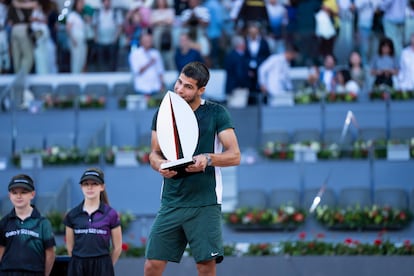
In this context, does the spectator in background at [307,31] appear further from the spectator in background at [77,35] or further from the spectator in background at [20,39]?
the spectator in background at [20,39]

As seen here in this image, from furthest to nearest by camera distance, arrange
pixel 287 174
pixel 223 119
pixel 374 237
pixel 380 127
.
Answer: pixel 380 127, pixel 287 174, pixel 374 237, pixel 223 119

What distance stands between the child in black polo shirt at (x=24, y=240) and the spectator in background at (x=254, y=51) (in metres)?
10.9

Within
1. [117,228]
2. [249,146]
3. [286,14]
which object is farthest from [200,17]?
[117,228]

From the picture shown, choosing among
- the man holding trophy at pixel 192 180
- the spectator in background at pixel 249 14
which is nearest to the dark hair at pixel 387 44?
the spectator in background at pixel 249 14

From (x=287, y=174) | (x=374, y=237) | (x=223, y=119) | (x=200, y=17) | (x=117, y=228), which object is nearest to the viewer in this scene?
(x=223, y=119)

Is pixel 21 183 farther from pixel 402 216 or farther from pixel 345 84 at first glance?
pixel 345 84

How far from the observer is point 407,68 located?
65.0 feet

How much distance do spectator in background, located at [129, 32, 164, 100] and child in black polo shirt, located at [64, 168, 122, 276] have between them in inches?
438

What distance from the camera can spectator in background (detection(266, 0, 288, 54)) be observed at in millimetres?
21141

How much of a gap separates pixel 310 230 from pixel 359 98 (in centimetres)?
439

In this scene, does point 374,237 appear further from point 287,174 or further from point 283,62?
point 283,62

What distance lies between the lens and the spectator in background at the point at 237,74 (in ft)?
65.4

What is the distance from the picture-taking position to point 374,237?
15648mm

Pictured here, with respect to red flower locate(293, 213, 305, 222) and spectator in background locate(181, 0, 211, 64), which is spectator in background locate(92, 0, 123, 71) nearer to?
spectator in background locate(181, 0, 211, 64)
